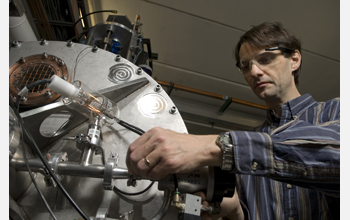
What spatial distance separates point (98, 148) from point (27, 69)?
1.53 ft

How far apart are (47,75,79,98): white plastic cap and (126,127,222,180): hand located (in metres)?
0.26

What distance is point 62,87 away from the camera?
61 cm

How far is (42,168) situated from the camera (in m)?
0.56

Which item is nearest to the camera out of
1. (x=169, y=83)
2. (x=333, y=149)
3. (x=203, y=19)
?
(x=333, y=149)

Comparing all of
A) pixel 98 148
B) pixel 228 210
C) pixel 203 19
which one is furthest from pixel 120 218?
pixel 203 19

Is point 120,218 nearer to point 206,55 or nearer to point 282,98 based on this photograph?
point 282,98

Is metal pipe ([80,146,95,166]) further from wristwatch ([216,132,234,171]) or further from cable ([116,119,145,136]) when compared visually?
wristwatch ([216,132,234,171])

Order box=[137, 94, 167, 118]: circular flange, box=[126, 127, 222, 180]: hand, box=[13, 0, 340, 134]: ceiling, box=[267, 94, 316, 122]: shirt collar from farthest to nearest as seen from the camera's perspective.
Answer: box=[13, 0, 340, 134]: ceiling → box=[267, 94, 316, 122]: shirt collar → box=[137, 94, 167, 118]: circular flange → box=[126, 127, 222, 180]: hand

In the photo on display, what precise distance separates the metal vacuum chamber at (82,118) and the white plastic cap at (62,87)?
8cm

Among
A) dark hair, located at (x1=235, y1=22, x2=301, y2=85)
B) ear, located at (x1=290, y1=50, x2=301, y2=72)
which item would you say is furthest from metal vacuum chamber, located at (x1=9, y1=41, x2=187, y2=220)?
ear, located at (x1=290, y1=50, x2=301, y2=72)

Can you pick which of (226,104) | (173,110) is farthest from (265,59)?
(226,104)

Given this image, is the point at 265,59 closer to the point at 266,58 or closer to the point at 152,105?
the point at 266,58

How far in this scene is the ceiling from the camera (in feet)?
6.15

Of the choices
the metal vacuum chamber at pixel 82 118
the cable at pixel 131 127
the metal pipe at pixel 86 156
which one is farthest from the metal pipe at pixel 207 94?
the metal pipe at pixel 86 156
